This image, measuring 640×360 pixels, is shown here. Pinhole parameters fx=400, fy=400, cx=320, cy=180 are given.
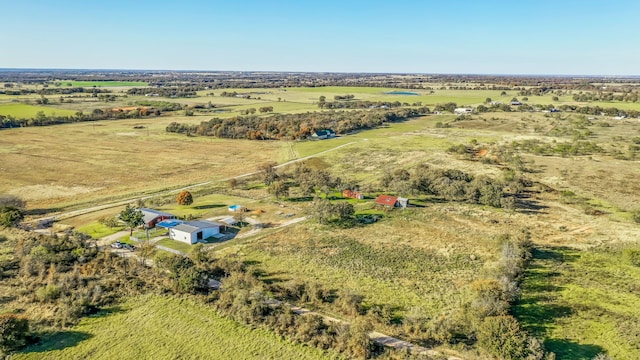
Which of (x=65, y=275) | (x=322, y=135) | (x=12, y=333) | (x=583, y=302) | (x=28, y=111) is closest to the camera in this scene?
(x=12, y=333)

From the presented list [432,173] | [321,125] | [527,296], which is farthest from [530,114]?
[527,296]

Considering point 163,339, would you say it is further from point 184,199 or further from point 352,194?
point 352,194

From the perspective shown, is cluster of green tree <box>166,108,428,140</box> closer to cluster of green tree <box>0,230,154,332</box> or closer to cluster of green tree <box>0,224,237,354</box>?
cluster of green tree <box>0,230,154,332</box>

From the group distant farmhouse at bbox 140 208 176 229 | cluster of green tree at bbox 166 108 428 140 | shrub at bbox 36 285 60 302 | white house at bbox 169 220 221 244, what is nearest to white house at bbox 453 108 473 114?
cluster of green tree at bbox 166 108 428 140

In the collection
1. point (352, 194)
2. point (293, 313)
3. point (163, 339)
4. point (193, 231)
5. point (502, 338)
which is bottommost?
point (163, 339)

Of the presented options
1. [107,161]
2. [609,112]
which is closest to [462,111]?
[609,112]

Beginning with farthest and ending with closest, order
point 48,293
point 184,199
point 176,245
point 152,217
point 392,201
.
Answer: point 184,199, point 392,201, point 152,217, point 176,245, point 48,293
